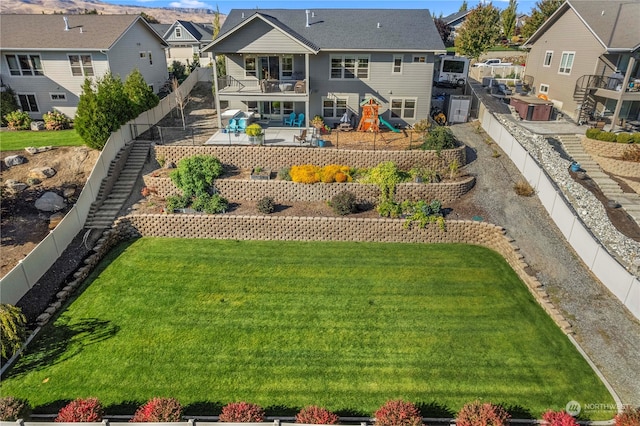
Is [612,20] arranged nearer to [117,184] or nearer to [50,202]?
[117,184]

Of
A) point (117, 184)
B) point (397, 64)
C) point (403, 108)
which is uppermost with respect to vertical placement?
point (397, 64)

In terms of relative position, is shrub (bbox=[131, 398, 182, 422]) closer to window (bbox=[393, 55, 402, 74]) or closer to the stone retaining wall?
the stone retaining wall

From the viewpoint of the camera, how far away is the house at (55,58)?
29734 mm

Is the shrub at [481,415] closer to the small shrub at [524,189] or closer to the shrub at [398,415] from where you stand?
the shrub at [398,415]

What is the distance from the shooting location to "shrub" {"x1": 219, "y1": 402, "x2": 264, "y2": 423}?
10.4 metres

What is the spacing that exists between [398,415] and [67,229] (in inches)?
670

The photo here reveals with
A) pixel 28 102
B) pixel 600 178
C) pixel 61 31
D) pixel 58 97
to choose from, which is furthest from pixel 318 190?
pixel 61 31

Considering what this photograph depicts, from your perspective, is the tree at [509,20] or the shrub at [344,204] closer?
the shrub at [344,204]

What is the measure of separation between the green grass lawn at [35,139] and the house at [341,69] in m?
10.1

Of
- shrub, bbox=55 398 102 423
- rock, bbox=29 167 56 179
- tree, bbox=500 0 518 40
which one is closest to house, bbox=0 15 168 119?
rock, bbox=29 167 56 179

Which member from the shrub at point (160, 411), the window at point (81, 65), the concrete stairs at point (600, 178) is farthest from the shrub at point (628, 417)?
the window at point (81, 65)

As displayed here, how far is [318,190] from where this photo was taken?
22.0 metres

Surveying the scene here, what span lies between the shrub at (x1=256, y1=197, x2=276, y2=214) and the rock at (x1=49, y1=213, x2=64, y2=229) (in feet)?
32.8

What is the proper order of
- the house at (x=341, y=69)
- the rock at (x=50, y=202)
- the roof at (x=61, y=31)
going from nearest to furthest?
the rock at (x=50, y=202)
the house at (x=341, y=69)
the roof at (x=61, y=31)
